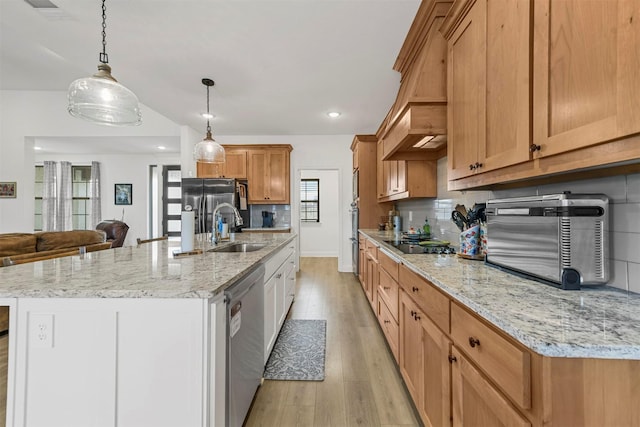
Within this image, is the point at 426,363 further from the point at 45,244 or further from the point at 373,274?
the point at 45,244

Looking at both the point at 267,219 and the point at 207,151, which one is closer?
the point at 207,151

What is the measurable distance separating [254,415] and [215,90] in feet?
11.2

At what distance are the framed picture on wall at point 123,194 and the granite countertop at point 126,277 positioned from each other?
19.6 ft

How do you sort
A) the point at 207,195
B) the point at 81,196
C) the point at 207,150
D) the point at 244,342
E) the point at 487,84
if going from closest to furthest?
the point at 487,84 → the point at 244,342 → the point at 207,150 → the point at 207,195 → the point at 81,196

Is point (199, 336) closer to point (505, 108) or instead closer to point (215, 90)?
point (505, 108)

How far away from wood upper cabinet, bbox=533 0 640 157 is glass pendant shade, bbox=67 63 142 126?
2291 millimetres

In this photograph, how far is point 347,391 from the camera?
1.92 meters

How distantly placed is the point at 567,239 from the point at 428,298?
0.61m

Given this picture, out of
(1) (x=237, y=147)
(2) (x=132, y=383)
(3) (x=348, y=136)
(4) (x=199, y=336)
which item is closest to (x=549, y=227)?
(4) (x=199, y=336)

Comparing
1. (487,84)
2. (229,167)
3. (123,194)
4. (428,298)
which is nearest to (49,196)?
(123,194)

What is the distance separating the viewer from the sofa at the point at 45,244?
Answer: 2.15 meters

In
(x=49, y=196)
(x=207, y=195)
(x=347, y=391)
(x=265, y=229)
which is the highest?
(x=49, y=196)

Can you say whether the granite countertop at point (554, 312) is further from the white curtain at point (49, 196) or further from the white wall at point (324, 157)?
the white curtain at point (49, 196)

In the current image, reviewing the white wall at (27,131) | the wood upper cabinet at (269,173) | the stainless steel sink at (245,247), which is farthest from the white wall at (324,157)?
the stainless steel sink at (245,247)
